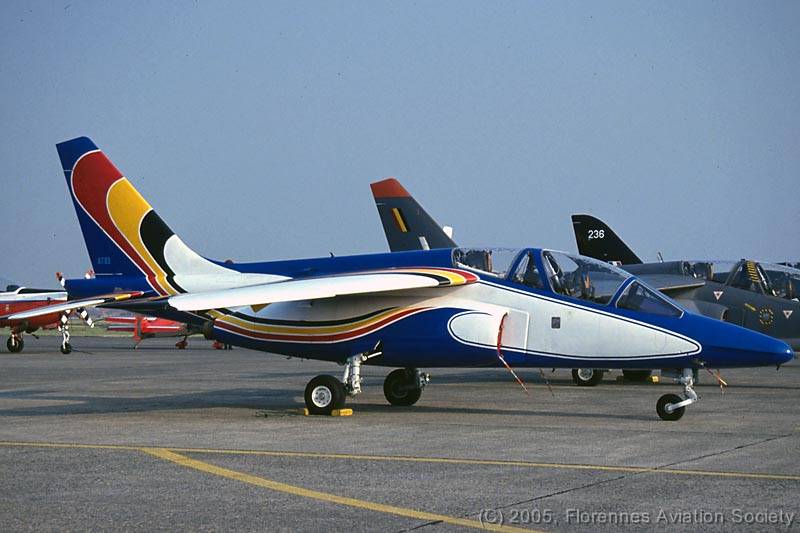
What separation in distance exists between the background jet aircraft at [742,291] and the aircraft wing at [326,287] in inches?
305

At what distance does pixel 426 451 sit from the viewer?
10.9m

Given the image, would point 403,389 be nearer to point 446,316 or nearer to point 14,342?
point 446,316

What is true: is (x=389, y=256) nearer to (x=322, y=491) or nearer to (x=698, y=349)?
(x=698, y=349)

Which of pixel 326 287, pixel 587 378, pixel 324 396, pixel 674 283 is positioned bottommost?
pixel 587 378

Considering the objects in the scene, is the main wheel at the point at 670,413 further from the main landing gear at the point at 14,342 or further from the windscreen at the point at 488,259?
the main landing gear at the point at 14,342

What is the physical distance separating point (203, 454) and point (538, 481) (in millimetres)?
3541

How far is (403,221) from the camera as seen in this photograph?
27734mm

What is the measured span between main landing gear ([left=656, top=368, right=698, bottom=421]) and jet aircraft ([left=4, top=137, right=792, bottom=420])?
0.05 feet

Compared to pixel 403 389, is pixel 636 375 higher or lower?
lower

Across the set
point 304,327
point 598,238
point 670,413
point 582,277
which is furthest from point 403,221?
point 670,413

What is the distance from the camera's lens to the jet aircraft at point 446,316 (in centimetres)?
1356

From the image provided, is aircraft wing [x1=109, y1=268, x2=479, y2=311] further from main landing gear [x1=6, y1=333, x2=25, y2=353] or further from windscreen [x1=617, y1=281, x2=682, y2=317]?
main landing gear [x1=6, y1=333, x2=25, y2=353]

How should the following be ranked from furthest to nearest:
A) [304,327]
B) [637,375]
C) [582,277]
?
[637,375] < [304,327] < [582,277]

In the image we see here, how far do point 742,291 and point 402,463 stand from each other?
12.6 meters
